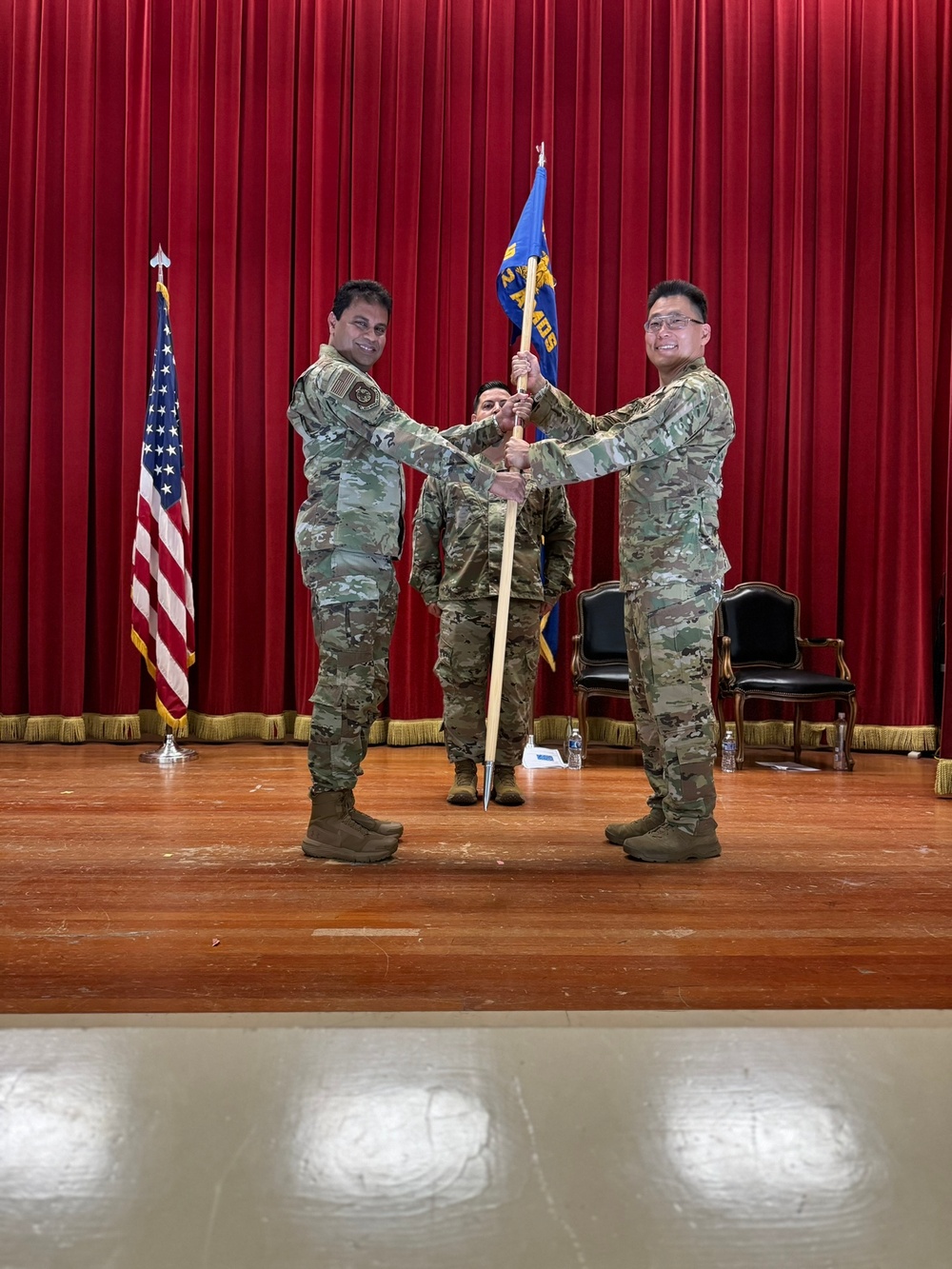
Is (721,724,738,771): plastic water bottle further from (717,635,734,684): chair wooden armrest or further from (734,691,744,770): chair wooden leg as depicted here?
(717,635,734,684): chair wooden armrest

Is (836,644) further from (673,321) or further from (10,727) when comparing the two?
(10,727)

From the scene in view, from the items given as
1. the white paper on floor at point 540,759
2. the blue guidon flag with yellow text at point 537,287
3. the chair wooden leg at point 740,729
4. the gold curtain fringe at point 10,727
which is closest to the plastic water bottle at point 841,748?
the chair wooden leg at point 740,729

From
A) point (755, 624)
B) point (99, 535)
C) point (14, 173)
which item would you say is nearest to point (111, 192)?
point (14, 173)

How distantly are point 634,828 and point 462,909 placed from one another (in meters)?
0.87

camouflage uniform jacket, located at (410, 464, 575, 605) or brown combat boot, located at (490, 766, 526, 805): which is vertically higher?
camouflage uniform jacket, located at (410, 464, 575, 605)

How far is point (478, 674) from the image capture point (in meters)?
3.46

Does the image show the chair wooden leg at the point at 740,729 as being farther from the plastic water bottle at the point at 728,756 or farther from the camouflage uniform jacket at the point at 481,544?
the camouflage uniform jacket at the point at 481,544

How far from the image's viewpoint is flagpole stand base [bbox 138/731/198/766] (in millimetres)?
4352

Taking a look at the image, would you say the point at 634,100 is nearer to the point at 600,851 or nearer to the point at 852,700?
the point at 852,700

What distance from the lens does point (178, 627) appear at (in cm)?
462

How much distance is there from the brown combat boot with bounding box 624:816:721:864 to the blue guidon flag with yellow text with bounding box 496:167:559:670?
138cm

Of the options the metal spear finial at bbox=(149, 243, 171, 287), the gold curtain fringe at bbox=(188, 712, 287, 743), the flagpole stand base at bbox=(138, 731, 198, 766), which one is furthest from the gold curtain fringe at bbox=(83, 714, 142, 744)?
the metal spear finial at bbox=(149, 243, 171, 287)

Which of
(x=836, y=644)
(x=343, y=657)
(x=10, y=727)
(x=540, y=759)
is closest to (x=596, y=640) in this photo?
(x=540, y=759)

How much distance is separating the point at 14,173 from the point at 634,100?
3424mm
